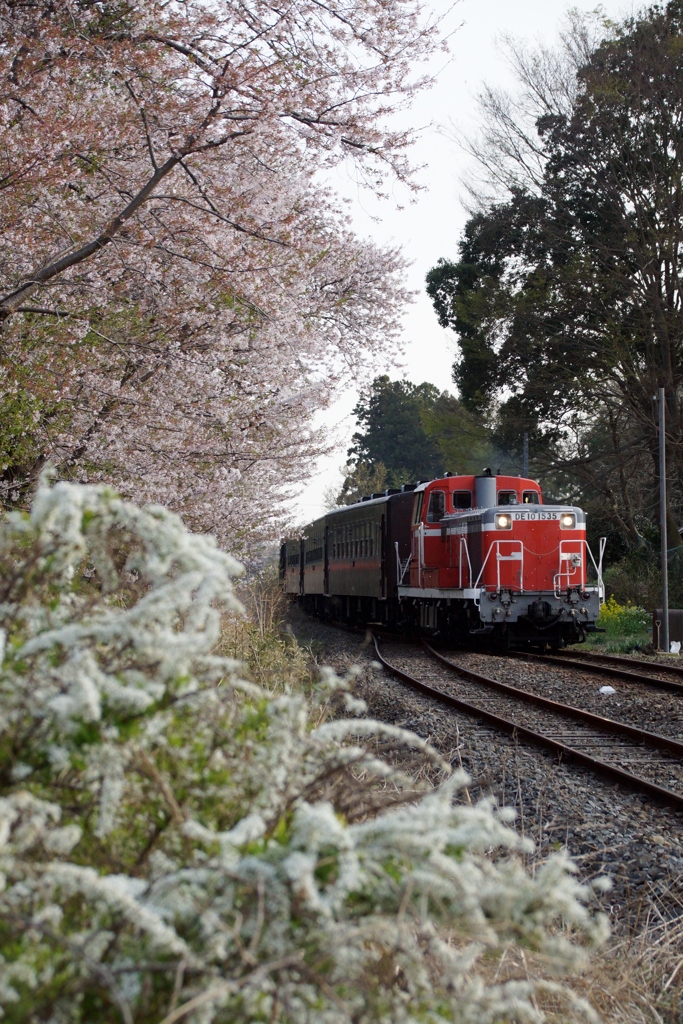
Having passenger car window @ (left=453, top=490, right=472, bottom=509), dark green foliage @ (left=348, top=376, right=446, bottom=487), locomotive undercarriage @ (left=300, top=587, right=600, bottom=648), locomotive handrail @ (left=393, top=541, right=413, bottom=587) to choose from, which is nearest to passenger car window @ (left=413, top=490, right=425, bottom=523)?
passenger car window @ (left=453, top=490, right=472, bottom=509)

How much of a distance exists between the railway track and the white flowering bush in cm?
533

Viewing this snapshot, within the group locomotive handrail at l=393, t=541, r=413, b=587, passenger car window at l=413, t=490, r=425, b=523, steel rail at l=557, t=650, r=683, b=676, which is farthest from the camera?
locomotive handrail at l=393, t=541, r=413, b=587

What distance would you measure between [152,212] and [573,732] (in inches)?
241

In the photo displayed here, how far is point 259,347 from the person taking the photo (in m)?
11.9

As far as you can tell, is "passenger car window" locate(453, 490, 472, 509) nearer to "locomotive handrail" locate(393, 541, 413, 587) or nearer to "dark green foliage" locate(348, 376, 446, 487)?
"locomotive handrail" locate(393, 541, 413, 587)

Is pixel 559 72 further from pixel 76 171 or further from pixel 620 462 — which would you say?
pixel 76 171

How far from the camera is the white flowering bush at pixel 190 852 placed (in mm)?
1661

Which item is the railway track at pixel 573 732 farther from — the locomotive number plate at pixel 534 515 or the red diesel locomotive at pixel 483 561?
the locomotive number plate at pixel 534 515

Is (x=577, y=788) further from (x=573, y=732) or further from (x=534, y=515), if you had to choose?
(x=534, y=515)

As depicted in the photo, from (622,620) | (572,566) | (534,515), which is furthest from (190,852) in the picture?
(622,620)

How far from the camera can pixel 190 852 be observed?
1929 mm

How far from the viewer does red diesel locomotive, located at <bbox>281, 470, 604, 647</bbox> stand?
1698cm

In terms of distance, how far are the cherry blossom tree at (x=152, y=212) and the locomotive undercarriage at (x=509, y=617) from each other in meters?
7.00

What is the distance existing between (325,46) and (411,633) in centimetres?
1531
